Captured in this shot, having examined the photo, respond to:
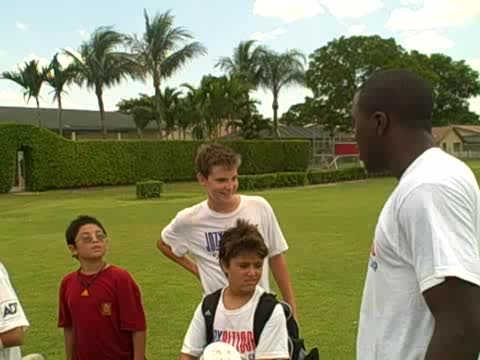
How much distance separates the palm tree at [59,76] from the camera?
42.2m

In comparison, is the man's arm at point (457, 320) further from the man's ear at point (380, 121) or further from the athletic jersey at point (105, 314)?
the athletic jersey at point (105, 314)

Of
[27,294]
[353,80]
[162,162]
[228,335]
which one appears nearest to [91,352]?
[228,335]

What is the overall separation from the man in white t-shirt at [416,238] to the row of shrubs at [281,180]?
89.8 ft

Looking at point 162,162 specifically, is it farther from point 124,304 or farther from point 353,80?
point 124,304

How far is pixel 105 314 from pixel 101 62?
41773 mm

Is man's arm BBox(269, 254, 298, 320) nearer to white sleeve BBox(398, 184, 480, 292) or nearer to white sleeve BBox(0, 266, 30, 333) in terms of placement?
white sleeve BBox(0, 266, 30, 333)

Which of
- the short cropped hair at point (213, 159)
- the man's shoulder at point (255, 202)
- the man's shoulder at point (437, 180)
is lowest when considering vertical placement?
the man's shoulder at point (255, 202)

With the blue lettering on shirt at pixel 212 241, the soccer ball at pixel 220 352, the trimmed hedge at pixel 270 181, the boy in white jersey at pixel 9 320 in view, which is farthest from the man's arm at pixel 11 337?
the trimmed hedge at pixel 270 181

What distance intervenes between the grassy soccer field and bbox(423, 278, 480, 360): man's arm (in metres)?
4.04

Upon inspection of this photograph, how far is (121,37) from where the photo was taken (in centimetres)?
4541

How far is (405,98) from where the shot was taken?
75.4 inches

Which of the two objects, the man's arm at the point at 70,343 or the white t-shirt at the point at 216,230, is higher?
the white t-shirt at the point at 216,230

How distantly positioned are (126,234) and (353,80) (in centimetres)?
4657

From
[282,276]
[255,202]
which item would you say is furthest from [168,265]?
[255,202]
